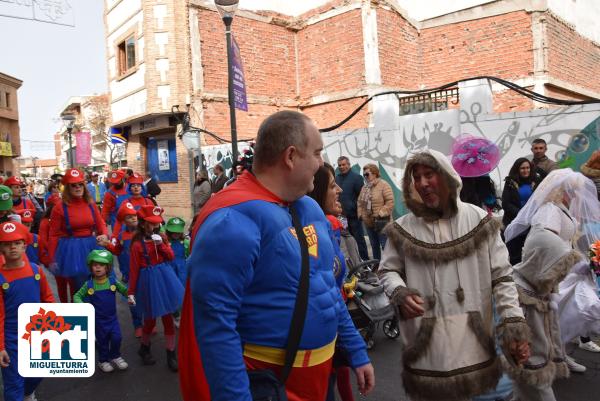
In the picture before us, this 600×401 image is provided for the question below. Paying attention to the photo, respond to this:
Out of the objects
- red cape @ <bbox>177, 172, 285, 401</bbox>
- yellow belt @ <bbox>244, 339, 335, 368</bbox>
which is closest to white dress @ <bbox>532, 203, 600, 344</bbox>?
yellow belt @ <bbox>244, 339, 335, 368</bbox>

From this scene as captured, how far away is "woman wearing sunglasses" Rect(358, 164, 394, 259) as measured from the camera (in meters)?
8.89

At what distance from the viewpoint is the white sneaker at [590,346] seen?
4945 millimetres

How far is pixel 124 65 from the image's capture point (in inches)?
774

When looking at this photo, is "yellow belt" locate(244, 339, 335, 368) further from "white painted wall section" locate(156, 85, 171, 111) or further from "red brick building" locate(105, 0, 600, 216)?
"white painted wall section" locate(156, 85, 171, 111)

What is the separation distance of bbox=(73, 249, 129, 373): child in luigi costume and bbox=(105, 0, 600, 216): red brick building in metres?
12.4

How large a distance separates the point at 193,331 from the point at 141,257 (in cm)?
385

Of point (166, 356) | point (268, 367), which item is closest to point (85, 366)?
point (166, 356)

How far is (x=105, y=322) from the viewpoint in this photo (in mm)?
5012

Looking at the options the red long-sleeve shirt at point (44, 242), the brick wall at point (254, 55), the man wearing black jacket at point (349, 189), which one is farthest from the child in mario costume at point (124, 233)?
the brick wall at point (254, 55)

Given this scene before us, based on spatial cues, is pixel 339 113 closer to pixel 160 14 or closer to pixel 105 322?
pixel 160 14

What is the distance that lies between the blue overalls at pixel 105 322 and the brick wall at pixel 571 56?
14.5 metres

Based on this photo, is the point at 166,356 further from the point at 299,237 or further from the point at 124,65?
the point at 124,65

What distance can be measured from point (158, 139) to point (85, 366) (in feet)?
52.4

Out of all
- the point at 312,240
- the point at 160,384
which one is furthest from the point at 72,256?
the point at 312,240
